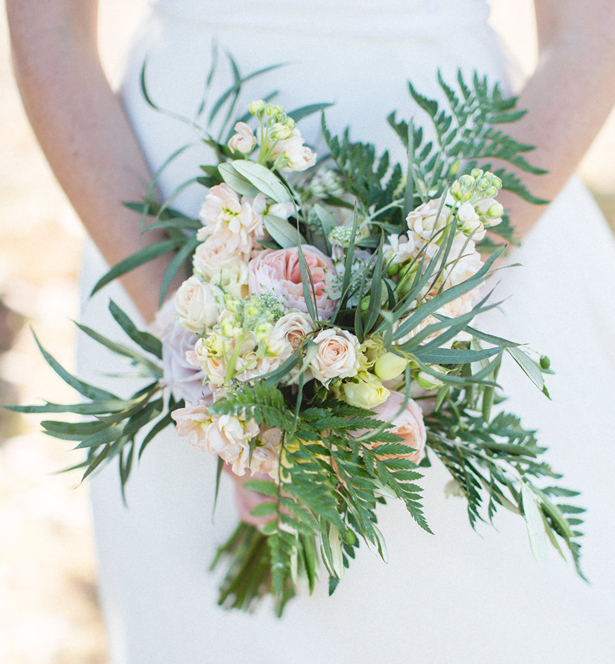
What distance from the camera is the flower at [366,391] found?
2.23ft

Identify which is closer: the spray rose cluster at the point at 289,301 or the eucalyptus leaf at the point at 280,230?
the spray rose cluster at the point at 289,301

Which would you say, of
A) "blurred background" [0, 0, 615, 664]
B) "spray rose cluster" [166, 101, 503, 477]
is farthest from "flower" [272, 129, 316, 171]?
"blurred background" [0, 0, 615, 664]

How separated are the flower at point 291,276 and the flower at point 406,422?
0.44 ft

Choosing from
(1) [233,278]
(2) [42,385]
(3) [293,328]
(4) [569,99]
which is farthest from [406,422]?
(2) [42,385]

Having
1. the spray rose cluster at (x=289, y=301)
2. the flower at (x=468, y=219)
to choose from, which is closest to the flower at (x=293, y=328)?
the spray rose cluster at (x=289, y=301)

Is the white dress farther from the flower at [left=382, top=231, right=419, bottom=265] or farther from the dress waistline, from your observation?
the flower at [left=382, top=231, right=419, bottom=265]

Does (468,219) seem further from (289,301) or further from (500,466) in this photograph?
(500,466)

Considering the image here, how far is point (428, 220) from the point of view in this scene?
674 millimetres

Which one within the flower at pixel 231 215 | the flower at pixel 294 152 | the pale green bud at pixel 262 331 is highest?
the flower at pixel 294 152

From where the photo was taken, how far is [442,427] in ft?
2.81

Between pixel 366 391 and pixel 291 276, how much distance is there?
168 millimetres

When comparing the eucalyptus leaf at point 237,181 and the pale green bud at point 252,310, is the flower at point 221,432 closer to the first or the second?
the pale green bud at point 252,310

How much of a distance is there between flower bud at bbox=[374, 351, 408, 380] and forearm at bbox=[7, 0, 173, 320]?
56 cm

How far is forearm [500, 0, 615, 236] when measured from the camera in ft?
3.27
